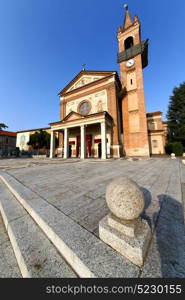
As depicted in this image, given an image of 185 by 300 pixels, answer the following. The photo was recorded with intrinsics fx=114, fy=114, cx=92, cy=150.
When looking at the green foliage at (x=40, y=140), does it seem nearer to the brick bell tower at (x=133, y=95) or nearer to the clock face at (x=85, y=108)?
the clock face at (x=85, y=108)

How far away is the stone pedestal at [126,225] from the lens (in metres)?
1.25

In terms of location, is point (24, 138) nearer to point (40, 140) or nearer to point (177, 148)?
point (40, 140)

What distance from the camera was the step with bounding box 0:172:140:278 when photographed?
1122mm

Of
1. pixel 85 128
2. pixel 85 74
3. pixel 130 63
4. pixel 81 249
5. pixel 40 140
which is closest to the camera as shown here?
pixel 81 249

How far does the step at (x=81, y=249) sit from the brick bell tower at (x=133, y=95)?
17.4 m

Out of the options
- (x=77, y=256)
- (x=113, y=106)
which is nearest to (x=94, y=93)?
(x=113, y=106)

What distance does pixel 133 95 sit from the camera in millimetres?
18625

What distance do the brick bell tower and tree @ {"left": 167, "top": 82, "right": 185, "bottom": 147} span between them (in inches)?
479

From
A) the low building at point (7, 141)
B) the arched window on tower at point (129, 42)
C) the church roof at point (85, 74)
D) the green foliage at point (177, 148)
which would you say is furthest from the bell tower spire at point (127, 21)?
the low building at point (7, 141)

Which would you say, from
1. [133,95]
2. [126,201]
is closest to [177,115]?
[133,95]

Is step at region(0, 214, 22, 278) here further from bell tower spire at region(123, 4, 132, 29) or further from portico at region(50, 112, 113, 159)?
bell tower spire at region(123, 4, 132, 29)

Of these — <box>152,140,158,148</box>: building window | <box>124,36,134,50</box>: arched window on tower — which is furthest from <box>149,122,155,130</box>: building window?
<box>124,36,134,50</box>: arched window on tower

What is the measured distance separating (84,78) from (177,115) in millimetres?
21991

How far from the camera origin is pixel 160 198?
277cm
